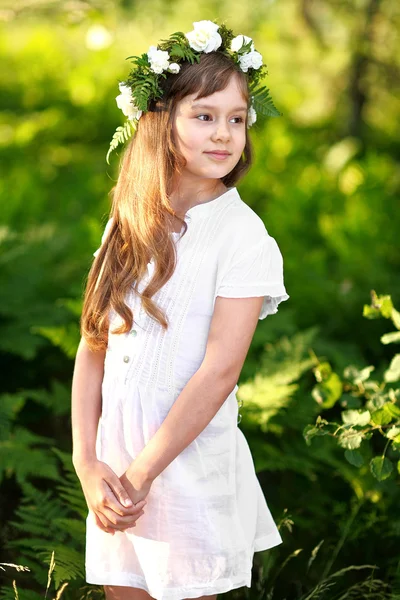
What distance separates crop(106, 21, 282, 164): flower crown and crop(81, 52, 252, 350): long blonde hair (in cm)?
2

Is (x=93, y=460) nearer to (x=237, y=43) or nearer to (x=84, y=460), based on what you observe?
(x=84, y=460)

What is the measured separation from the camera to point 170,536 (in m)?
2.15

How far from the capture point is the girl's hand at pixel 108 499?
2.09 meters

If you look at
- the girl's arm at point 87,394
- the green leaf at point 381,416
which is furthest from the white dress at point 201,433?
the green leaf at point 381,416

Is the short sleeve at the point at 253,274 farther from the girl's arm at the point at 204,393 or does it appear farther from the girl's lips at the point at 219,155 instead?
the girl's lips at the point at 219,155

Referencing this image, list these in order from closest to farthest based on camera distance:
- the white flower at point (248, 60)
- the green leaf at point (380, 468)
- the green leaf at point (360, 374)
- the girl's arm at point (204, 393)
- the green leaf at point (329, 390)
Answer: the girl's arm at point (204, 393)
the white flower at point (248, 60)
the green leaf at point (380, 468)
the green leaf at point (360, 374)
the green leaf at point (329, 390)

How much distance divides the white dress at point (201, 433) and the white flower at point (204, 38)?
420 millimetres

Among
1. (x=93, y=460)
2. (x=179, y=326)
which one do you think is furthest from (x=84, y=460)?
(x=179, y=326)

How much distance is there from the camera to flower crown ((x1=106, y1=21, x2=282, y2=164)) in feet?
7.00

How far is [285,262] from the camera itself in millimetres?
5762

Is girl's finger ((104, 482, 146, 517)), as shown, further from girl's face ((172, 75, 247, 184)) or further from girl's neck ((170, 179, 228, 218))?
girl's face ((172, 75, 247, 184))

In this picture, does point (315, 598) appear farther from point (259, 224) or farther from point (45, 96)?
point (45, 96)

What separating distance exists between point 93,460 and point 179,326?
0.47m

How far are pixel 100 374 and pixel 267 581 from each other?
134cm
